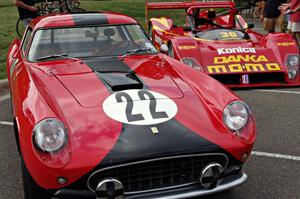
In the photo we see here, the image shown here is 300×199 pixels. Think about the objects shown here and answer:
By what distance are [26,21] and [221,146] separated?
610 centimetres

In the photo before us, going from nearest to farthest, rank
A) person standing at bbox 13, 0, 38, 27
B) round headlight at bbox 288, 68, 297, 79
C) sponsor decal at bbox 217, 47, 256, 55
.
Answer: round headlight at bbox 288, 68, 297, 79 → sponsor decal at bbox 217, 47, 256, 55 → person standing at bbox 13, 0, 38, 27

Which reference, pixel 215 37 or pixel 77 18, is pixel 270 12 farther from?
pixel 77 18

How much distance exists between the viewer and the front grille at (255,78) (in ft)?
21.0

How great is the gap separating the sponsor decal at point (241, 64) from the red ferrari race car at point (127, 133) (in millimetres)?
2682

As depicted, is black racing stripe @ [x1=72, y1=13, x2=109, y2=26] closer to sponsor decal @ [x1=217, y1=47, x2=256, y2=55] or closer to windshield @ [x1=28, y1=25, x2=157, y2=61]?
windshield @ [x1=28, y1=25, x2=157, y2=61]

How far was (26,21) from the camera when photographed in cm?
798

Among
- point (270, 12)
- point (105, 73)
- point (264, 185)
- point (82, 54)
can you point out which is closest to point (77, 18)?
point (82, 54)

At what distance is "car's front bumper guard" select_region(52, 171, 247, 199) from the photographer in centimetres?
263

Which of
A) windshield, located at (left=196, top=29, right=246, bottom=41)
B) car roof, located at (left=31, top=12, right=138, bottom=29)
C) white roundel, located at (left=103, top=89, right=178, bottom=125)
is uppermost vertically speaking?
car roof, located at (left=31, top=12, right=138, bottom=29)

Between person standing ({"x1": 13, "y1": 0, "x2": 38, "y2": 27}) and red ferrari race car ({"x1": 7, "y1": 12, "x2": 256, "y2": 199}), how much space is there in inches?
170

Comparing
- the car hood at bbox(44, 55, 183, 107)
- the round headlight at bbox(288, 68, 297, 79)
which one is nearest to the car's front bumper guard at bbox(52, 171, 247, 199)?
the car hood at bbox(44, 55, 183, 107)

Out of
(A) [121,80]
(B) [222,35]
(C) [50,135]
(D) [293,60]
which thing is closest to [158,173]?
(C) [50,135]

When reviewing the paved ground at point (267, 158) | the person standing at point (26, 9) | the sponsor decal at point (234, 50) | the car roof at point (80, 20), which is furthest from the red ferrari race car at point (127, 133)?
the person standing at point (26, 9)

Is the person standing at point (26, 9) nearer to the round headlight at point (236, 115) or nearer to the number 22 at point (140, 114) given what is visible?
the number 22 at point (140, 114)
